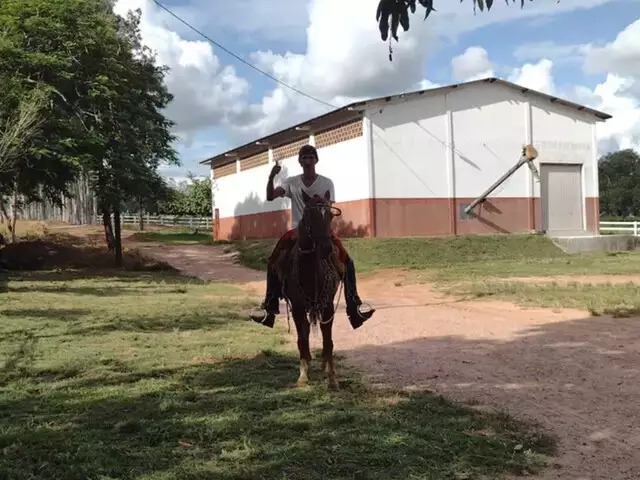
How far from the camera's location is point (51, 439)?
15.5 feet

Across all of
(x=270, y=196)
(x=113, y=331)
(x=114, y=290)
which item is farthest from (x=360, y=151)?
(x=270, y=196)

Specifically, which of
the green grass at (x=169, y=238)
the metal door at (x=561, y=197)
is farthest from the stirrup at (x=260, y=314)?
the green grass at (x=169, y=238)

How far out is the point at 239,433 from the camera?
488 cm

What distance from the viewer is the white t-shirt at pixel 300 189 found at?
655 centimetres

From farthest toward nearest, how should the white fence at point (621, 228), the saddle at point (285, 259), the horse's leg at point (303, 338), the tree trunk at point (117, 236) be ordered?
the white fence at point (621, 228)
the tree trunk at point (117, 236)
the horse's leg at point (303, 338)
the saddle at point (285, 259)

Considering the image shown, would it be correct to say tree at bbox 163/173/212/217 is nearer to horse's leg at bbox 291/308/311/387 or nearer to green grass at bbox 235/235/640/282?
green grass at bbox 235/235/640/282

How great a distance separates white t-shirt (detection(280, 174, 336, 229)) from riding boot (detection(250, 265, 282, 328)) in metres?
0.57

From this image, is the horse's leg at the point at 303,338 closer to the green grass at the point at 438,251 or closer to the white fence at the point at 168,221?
the green grass at the point at 438,251

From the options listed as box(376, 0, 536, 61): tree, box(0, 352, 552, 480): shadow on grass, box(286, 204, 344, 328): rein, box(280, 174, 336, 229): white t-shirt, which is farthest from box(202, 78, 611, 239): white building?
box(376, 0, 536, 61): tree

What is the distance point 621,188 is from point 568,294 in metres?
67.1

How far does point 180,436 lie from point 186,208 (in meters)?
62.8

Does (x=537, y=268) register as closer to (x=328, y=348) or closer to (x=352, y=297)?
(x=352, y=297)

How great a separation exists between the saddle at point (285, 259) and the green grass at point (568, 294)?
6373 mm

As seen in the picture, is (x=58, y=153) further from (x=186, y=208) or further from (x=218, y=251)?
(x=186, y=208)
